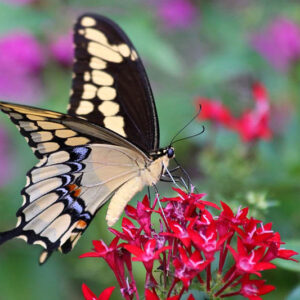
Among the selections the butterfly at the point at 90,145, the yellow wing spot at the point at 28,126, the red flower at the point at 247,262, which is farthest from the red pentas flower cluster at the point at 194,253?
the yellow wing spot at the point at 28,126

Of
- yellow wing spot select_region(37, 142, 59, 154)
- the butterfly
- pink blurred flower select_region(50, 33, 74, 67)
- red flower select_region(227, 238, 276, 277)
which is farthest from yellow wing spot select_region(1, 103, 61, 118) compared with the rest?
pink blurred flower select_region(50, 33, 74, 67)

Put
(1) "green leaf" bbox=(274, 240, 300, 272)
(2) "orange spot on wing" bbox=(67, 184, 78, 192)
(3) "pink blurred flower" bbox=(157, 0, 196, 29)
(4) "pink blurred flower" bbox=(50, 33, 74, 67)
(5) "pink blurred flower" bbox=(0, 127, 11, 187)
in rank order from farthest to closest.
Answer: (3) "pink blurred flower" bbox=(157, 0, 196, 29), (5) "pink blurred flower" bbox=(0, 127, 11, 187), (4) "pink blurred flower" bbox=(50, 33, 74, 67), (2) "orange spot on wing" bbox=(67, 184, 78, 192), (1) "green leaf" bbox=(274, 240, 300, 272)

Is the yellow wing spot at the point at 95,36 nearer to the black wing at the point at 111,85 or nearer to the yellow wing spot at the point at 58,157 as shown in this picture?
the black wing at the point at 111,85

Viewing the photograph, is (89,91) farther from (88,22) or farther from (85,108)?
(88,22)

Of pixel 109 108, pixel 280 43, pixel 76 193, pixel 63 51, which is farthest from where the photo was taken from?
pixel 280 43

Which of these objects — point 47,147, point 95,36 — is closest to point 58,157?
point 47,147

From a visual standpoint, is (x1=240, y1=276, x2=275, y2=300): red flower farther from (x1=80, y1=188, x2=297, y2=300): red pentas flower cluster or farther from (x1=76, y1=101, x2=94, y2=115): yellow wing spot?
(x1=76, y1=101, x2=94, y2=115): yellow wing spot
